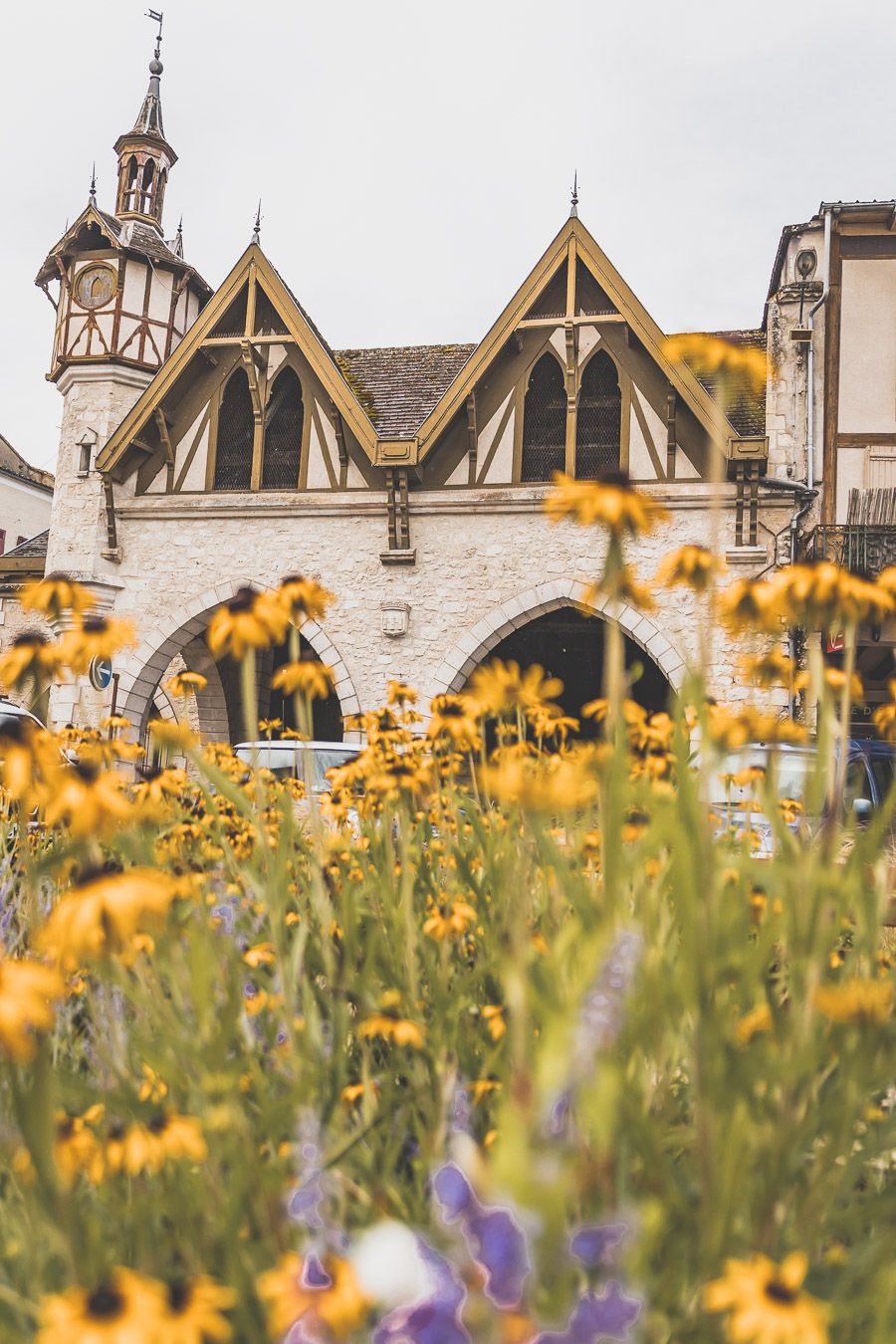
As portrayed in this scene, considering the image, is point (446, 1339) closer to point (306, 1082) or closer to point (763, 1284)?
point (763, 1284)

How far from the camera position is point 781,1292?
2.75 ft

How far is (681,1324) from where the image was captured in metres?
1.11

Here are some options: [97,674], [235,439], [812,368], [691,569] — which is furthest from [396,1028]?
[812,368]

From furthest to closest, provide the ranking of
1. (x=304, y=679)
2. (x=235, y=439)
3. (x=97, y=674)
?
(x=235, y=439)
(x=97, y=674)
(x=304, y=679)

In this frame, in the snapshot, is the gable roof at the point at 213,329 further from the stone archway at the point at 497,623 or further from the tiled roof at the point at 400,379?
the stone archway at the point at 497,623

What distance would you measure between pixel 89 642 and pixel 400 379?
48.2ft

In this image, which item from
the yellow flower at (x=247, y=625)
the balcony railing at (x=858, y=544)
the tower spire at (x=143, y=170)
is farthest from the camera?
the tower spire at (x=143, y=170)

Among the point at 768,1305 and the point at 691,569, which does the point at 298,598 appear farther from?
the point at 768,1305

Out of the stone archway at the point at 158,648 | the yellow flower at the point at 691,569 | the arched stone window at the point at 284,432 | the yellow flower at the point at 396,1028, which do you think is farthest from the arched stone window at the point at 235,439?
the yellow flower at the point at 396,1028

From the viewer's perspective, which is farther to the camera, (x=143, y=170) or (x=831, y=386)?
(x=143, y=170)

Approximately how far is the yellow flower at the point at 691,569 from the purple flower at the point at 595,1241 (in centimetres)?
104

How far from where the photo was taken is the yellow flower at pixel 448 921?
6.54 feet

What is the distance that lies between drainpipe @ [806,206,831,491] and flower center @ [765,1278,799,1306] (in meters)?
Answer: 13.7

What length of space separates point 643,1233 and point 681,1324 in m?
0.32
